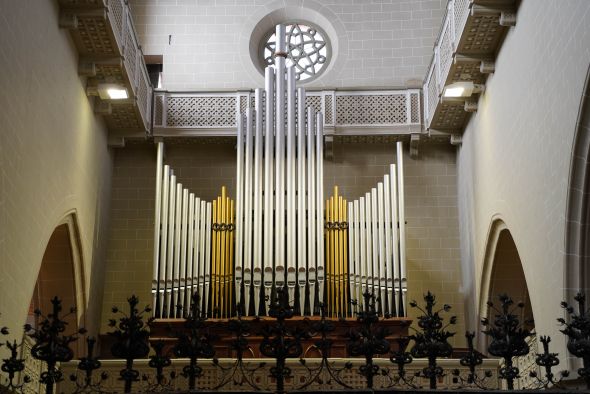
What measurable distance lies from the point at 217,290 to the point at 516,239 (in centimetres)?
493

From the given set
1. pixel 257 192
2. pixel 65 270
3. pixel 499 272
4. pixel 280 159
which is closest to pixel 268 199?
pixel 257 192

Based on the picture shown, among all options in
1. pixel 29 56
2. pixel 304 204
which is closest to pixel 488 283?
pixel 304 204

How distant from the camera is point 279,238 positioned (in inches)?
596

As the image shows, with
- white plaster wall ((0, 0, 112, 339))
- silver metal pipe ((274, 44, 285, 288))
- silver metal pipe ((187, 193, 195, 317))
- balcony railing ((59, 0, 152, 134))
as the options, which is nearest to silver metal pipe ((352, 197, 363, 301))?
silver metal pipe ((274, 44, 285, 288))

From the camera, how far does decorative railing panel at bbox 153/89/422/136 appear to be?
16.4 metres

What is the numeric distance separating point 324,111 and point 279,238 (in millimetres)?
2659

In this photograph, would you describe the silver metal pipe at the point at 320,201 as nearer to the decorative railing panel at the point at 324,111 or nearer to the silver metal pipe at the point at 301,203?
the silver metal pipe at the point at 301,203

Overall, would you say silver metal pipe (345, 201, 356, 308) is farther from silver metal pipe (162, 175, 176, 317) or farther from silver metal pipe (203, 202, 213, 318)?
silver metal pipe (162, 175, 176, 317)

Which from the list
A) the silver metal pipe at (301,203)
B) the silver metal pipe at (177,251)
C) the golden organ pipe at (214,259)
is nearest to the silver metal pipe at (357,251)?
the silver metal pipe at (301,203)

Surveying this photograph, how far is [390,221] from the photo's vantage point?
1533 centimetres

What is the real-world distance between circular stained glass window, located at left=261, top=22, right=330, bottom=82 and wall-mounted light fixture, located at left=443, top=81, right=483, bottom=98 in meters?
4.03

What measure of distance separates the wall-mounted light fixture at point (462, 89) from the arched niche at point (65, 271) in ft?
19.1

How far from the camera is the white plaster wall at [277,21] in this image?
685 inches

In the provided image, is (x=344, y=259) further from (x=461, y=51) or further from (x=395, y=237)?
(x=461, y=51)
